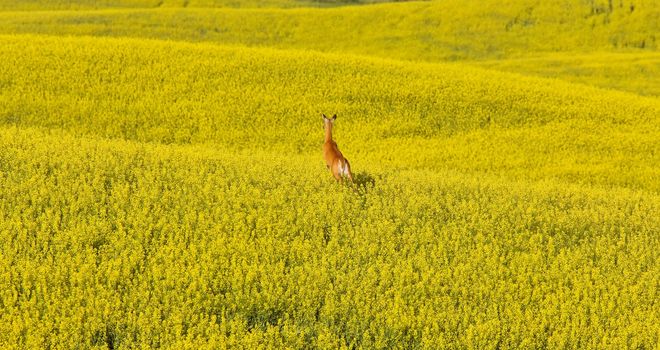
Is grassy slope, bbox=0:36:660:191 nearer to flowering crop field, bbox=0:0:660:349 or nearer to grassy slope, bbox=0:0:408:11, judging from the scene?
flowering crop field, bbox=0:0:660:349

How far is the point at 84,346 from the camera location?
5363 mm

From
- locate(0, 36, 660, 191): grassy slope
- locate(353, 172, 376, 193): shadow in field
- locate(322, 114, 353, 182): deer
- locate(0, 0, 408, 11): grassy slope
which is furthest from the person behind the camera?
locate(0, 0, 408, 11): grassy slope

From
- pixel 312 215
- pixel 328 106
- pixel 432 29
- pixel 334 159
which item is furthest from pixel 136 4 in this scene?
pixel 312 215

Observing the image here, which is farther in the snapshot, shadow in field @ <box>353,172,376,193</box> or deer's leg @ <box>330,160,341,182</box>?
shadow in field @ <box>353,172,376,193</box>

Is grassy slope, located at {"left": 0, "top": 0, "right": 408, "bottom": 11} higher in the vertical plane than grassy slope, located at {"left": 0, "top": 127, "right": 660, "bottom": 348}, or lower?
higher

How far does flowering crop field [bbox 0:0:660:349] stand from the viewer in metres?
5.97

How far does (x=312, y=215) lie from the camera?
8.44 m

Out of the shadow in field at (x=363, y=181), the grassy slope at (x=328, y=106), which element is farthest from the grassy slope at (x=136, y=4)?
the shadow in field at (x=363, y=181)

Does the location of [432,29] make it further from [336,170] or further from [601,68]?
[336,170]

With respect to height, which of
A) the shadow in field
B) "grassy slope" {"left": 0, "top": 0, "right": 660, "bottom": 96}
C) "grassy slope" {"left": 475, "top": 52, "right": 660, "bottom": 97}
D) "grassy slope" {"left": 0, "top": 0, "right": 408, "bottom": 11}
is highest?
"grassy slope" {"left": 0, "top": 0, "right": 408, "bottom": 11}

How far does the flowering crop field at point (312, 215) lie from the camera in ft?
19.6

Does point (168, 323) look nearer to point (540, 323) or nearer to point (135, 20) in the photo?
point (540, 323)

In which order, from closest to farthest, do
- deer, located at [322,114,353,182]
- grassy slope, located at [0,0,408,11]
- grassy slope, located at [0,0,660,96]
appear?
deer, located at [322,114,353,182], grassy slope, located at [0,0,660,96], grassy slope, located at [0,0,408,11]

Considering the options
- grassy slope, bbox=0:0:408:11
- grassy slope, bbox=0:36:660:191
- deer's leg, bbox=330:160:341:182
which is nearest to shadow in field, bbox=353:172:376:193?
deer's leg, bbox=330:160:341:182
